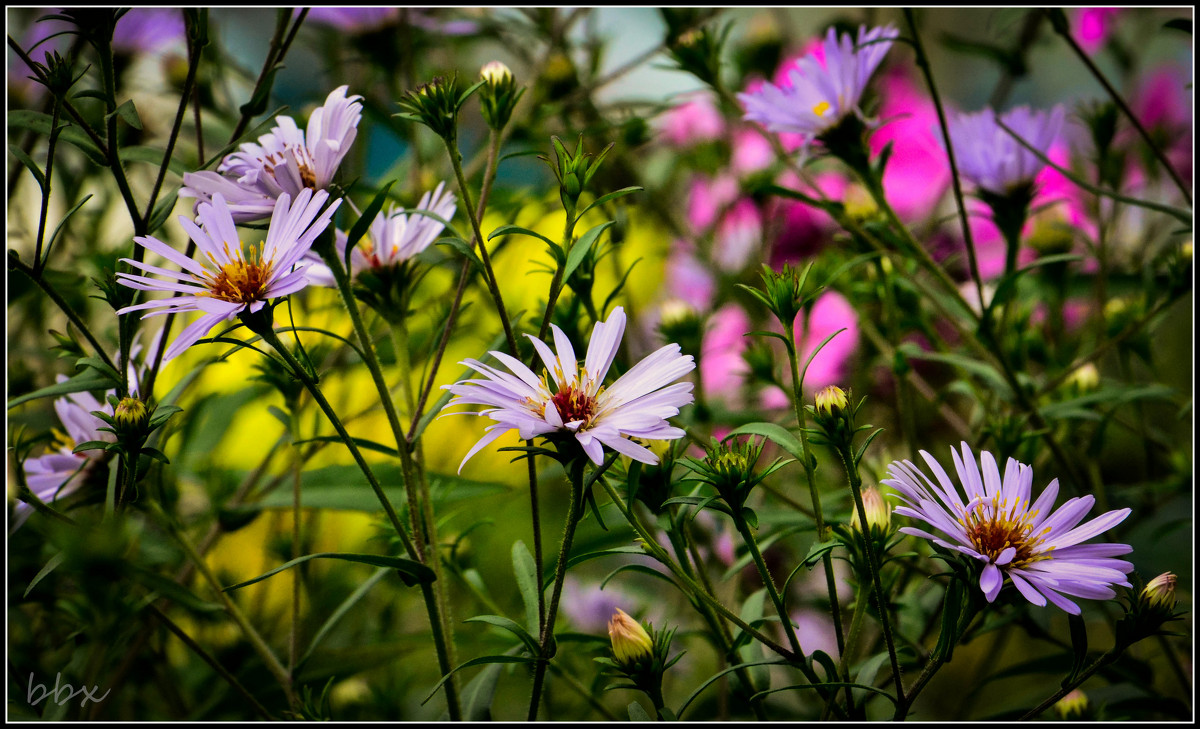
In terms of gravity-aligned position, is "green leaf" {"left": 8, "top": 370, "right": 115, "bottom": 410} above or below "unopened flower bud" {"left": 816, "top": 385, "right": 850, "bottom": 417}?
above

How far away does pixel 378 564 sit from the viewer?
0.30 m

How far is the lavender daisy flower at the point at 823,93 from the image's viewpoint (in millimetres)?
466

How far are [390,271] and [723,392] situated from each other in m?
0.52

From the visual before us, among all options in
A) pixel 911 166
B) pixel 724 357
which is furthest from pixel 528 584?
pixel 911 166

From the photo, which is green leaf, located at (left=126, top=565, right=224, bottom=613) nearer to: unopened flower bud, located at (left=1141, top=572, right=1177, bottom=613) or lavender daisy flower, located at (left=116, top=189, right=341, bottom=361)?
lavender daisy flower, located at (left=116, top=189, right=341, bottom=361)

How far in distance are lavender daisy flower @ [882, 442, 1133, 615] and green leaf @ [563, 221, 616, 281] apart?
136mm

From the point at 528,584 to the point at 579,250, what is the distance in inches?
5.8

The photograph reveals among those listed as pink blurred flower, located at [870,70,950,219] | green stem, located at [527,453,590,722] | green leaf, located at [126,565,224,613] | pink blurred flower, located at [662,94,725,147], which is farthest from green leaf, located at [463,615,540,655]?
pink blurred flower, located at [662,94,725,147]

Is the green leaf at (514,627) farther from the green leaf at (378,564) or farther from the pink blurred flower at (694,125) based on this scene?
the pink blurred flower at (694,125)

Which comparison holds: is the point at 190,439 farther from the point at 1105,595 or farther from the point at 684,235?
the point at 1105,595

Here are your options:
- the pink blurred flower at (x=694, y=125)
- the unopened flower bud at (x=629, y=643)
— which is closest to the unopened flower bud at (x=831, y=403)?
the unopened flower bud at (x=629, y=643)

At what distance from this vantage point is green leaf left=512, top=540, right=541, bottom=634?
36 cm

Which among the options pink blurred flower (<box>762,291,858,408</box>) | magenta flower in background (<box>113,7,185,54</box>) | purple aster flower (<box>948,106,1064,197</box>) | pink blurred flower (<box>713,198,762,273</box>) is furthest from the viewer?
pink blurred flower (<box>713,198,762,273</box>)

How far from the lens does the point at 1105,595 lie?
0.93 feet
